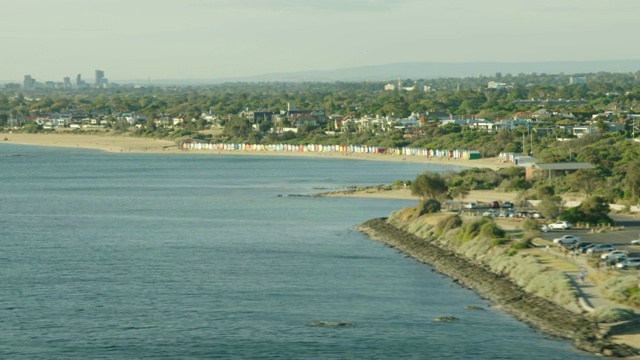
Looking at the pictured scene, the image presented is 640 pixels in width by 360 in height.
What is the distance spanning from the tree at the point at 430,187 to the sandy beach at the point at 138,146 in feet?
91.5

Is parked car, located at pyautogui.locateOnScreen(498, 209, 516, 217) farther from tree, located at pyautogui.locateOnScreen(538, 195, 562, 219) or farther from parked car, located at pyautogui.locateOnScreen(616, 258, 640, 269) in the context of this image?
parked car, located at pyautogui.locateOnScreen(616, 258, 640, 269)

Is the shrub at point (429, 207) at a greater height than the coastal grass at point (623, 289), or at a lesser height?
lesser

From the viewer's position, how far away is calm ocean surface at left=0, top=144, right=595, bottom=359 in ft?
99.2

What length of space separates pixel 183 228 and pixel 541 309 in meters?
25.7

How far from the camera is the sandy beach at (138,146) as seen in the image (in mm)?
99062

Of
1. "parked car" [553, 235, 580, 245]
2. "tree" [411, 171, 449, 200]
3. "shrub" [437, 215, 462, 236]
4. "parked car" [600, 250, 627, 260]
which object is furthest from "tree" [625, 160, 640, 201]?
"parked car" [600, 250, 627, 260]

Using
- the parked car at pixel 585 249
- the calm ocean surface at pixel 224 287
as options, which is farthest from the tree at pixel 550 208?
the parked car at pixel 585 249

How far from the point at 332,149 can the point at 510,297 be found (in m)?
83.4

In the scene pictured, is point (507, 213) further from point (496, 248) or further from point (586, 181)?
point (496, 248)

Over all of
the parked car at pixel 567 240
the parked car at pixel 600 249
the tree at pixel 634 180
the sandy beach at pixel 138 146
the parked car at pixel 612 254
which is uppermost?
the tree at pixel 634 180

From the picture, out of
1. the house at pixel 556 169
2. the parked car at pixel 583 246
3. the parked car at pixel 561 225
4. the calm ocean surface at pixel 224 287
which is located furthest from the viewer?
the house at pixel 556 169

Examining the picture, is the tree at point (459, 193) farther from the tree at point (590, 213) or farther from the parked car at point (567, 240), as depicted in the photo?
the parked car at point (567, 240)

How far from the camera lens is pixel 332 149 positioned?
119 metres

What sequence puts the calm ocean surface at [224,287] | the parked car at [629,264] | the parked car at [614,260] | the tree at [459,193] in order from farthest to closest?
1. the tree at [459,193]
2. the parked car at [614,260]
3. the parked car at [629,264]
4. the calm ocean surface at [224,287]
